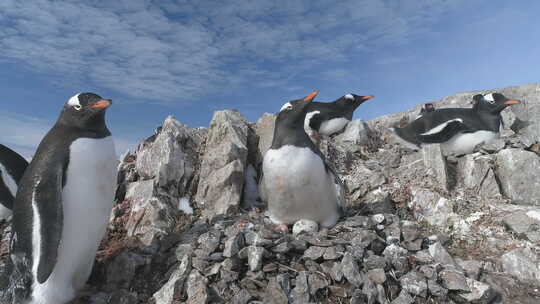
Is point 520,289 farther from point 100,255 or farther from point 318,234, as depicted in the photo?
point 100,255

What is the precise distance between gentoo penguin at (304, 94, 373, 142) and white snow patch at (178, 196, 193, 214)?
4119mm

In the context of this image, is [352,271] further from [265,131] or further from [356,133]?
[356,133]

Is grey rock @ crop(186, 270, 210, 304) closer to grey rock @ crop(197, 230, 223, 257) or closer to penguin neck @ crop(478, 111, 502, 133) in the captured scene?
grey rock @ crop(197, 230, 223, 257)

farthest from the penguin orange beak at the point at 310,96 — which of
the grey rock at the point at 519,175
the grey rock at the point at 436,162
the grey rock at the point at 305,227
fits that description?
the grey rock at the point at 519,175

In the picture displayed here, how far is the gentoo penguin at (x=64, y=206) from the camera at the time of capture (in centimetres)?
381

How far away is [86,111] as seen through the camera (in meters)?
4.31

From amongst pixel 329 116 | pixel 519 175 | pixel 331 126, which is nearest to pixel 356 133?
pixel 331 126

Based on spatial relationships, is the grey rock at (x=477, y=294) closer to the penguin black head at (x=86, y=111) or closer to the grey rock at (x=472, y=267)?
the grey rock at (x=472, y=267)

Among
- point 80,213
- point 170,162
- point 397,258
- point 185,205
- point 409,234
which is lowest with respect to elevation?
point 397,258

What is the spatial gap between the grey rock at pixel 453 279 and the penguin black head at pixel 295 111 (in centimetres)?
274

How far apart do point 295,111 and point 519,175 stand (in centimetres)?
552

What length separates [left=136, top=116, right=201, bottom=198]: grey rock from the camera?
6.52 m

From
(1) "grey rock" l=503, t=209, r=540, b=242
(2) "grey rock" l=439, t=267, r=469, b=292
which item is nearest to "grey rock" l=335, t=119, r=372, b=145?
(1) "grey rock" l=503, t=209, r=540, b=242

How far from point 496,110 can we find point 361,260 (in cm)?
723
